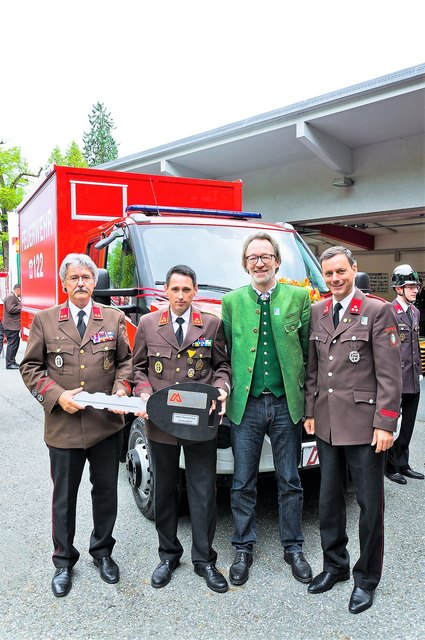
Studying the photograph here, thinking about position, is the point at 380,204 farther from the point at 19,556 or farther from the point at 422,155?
the point at 19,556

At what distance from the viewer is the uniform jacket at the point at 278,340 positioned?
10.1ft

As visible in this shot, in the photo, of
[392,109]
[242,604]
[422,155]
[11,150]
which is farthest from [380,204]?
[11,150]

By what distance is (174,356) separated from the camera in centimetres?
305

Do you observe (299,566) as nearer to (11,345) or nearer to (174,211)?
(174,211)

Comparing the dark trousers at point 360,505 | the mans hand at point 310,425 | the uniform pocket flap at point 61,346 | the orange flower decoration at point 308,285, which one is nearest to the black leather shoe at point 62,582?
the uniform pocket flap at point 61,346

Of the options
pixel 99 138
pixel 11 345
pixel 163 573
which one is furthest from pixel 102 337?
pixel 99 138

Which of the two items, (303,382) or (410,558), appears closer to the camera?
(303,382)

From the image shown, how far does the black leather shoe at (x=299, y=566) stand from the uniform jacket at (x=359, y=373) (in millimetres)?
785

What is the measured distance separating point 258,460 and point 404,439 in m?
2.15

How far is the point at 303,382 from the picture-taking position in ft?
10.2

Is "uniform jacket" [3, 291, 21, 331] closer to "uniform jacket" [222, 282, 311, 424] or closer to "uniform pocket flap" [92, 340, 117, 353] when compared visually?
"uniform pocket flap" [92, 340, 117, 353]

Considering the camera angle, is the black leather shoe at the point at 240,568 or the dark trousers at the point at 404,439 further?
the dark trousers at the point at 404,439

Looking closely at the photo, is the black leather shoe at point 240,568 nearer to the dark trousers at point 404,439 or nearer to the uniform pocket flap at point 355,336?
the uniform pocket flap at point 355,336

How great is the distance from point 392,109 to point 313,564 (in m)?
8.11
